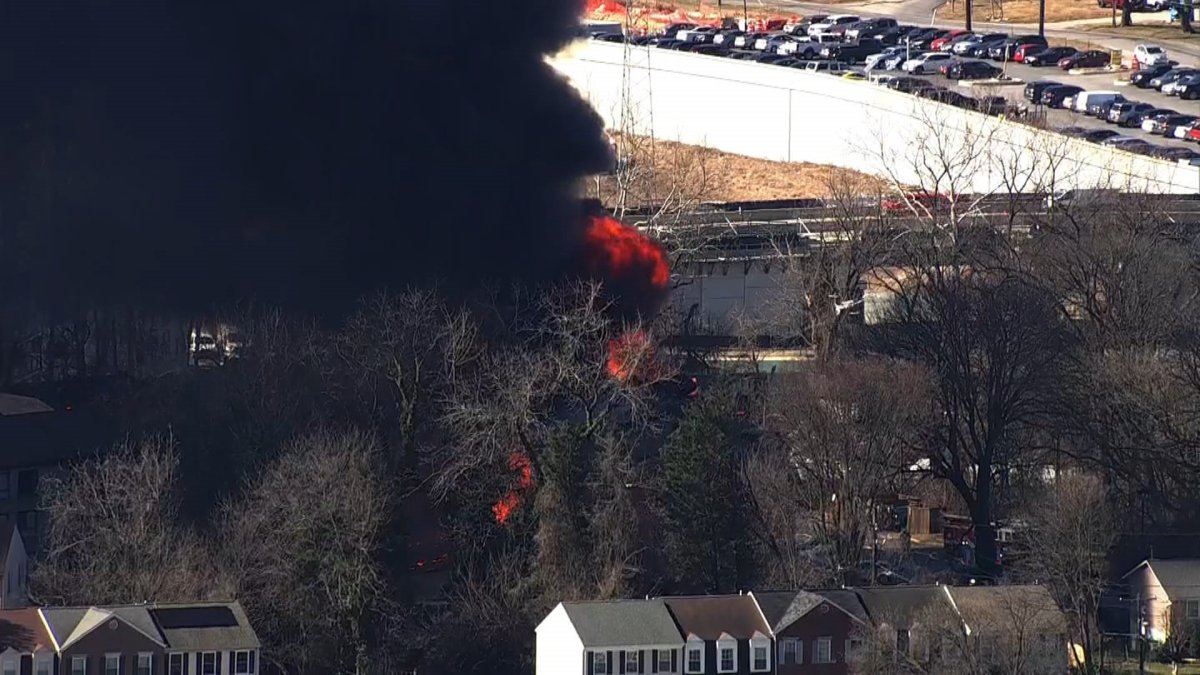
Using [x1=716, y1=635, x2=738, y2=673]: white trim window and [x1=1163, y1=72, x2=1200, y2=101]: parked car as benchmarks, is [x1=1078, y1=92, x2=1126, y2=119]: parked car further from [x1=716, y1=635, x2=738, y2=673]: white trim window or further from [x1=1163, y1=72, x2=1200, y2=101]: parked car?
[x1=716, y1=635, x2=738, y2=673]: white trim window

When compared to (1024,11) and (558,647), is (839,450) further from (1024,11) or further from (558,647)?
(1024,11)

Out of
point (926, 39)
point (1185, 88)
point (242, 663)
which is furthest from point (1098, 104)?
point (242, 663)

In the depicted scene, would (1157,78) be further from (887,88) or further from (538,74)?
(538,74)

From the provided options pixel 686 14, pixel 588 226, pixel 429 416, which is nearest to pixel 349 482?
pixel 429 416

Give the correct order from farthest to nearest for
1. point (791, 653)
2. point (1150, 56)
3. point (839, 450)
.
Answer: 1. point (1150, 56)
2. point (839, 450)
3. point (791, 653)

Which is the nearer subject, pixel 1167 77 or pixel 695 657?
pixel 695 657

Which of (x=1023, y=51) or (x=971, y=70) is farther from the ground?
(x=1023, y=51)

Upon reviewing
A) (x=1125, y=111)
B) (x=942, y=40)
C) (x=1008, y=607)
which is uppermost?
(x=942, y=40)

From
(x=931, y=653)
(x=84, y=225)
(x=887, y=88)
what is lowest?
(x=931, y=653)
